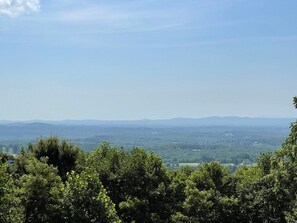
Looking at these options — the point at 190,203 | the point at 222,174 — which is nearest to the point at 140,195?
the point at 190,203

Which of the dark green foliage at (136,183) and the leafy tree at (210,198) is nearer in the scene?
the dark green foliage at (136,183)

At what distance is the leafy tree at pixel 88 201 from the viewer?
68.0 feet

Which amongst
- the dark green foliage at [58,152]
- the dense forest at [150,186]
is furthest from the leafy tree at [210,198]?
the dark green foliage at [58,152]

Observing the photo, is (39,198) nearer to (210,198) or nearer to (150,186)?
(150,186)

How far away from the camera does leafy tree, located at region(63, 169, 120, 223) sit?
68.0 ft

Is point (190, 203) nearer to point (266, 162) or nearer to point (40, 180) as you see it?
point (266, 162)

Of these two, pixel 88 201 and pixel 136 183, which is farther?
pixel 136 183

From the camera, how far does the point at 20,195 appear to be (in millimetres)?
23344

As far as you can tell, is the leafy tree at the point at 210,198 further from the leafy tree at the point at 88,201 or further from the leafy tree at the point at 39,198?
the leafy tree at the point at 39,198

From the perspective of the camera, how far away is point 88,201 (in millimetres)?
20781

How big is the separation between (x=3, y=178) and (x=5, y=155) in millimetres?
16432

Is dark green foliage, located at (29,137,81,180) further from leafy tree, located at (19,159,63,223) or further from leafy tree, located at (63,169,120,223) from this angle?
leafy tree, located at (63,169,120,223)

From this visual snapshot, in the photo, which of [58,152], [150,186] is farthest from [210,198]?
[58,152]

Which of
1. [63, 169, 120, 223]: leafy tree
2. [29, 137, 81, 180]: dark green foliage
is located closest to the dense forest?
[29, 137, 81, 180]: dark green foliage
